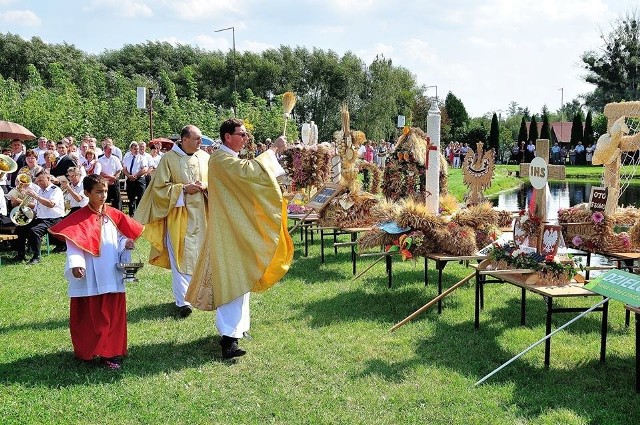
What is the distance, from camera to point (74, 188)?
1106cm

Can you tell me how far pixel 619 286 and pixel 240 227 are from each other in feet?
10.2

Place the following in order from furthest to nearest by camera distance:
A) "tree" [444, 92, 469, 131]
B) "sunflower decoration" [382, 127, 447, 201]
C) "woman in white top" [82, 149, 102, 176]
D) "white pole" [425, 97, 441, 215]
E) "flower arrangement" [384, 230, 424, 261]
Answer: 1. "tree" [444, 92, 469, 131]
2. "woman in white top" [82, 149, 102, 176]
3. "sunflower decoration" [382, 127, 447, 201]
4. "white pole" [425, 97, 441, 215]
5. "flower arrangement" [384, 230, 424, 261]

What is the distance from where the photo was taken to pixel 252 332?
668cm

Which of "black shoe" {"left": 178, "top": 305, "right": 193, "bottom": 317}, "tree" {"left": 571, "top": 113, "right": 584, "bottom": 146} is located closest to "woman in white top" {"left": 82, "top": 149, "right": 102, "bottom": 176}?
"black shoe" {"left": 178, "top": 305, "right": 193, "bottom": 317}

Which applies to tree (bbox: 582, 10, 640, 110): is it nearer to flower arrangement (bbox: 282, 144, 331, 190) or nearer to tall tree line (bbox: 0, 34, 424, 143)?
tall tree line (bbox: 0, 34, 424, 143)

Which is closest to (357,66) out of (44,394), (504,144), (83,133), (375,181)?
(504,144)

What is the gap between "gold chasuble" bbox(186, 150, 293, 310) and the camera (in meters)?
5.81

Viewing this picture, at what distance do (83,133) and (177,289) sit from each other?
57.1 feet

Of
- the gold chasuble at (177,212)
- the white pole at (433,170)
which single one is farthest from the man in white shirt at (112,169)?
the white pole at (433,170)

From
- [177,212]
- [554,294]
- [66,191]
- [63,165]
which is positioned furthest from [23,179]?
[554,294]

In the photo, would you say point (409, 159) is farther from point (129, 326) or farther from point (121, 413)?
point (121, 413)

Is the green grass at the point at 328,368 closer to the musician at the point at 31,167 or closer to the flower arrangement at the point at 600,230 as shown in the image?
the flower arrangement at the point at 600,230

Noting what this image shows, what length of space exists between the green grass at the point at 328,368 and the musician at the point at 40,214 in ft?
8.50

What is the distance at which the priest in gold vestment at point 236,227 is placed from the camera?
5.80 meters
